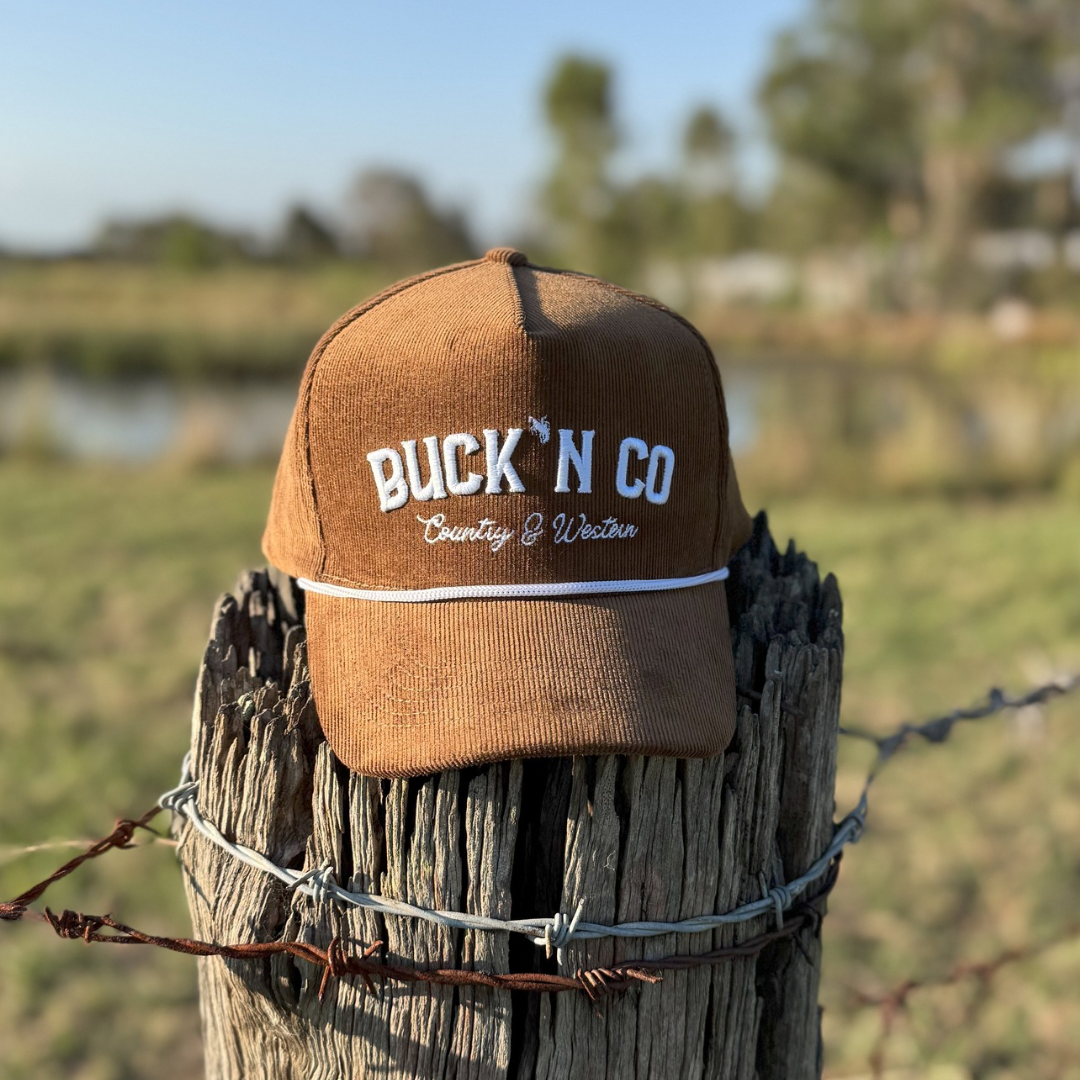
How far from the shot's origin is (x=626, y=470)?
1329 mm

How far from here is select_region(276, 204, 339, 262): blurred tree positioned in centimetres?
5553

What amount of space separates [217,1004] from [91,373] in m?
20.2

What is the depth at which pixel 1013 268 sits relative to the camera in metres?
29.8

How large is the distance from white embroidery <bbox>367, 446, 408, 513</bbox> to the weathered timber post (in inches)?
9.9

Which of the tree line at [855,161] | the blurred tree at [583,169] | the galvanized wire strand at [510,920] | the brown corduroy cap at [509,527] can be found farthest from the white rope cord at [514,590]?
the blurred tree at [583,169]

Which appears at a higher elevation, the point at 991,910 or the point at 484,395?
the point at 484,395

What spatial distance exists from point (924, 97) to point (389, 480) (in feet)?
98.4

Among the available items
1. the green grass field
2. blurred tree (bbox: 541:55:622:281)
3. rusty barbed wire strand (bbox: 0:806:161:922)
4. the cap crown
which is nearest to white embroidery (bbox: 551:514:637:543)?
the cap crown

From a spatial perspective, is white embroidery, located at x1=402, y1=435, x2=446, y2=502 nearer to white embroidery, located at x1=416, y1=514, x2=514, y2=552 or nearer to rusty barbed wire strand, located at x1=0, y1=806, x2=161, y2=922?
white embroidery, located at x1=416, y1=514, x2=514, y2=552

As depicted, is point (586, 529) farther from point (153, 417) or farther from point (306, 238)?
point (306, 238)

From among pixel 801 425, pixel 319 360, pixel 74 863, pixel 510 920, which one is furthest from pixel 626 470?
pixel 801 425

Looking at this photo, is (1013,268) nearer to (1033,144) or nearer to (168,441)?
(1033,144)

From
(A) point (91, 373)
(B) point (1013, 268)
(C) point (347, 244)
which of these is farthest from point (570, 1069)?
(C) point (347, 244)

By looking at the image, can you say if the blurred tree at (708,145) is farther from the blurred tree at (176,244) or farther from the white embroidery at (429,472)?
the white embroidery at (429,472)
